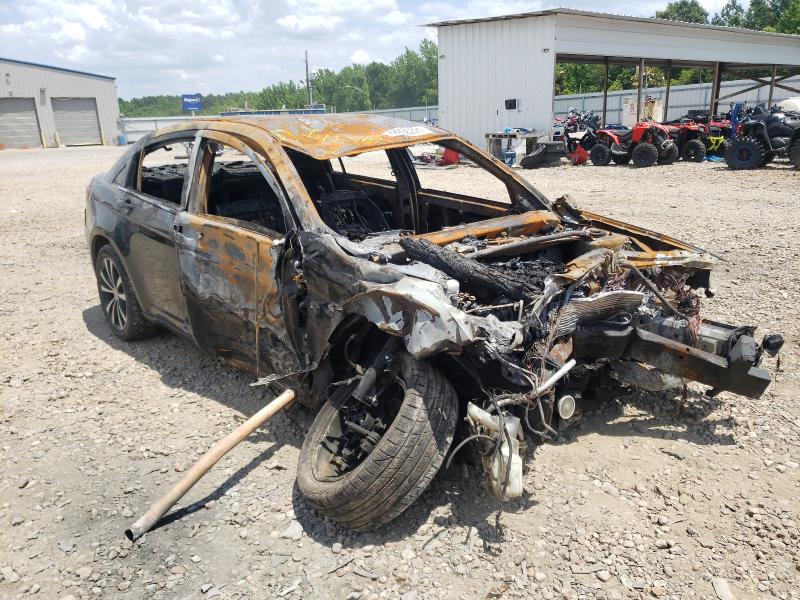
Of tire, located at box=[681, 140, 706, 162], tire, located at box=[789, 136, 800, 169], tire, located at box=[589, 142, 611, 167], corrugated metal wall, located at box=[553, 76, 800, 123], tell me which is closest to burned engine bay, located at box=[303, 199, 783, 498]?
tire, located at box=[789, 136, 800, 169]

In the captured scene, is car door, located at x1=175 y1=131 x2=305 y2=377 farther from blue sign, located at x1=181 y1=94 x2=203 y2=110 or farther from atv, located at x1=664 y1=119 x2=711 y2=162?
blue sign, located at x1=181 y1=94 x2=203 y2=110

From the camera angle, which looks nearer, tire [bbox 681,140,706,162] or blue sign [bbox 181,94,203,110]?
tire [bbox 681,140,706,162]

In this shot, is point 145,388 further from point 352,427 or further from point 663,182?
point 663,182

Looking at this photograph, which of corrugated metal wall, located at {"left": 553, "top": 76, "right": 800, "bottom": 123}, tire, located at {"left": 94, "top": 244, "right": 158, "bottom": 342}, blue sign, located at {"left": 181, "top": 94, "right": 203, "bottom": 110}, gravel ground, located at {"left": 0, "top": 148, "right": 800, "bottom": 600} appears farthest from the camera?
blue sign, located at {"left": 181, "top": 94, "right": 203, "bottom": 110}

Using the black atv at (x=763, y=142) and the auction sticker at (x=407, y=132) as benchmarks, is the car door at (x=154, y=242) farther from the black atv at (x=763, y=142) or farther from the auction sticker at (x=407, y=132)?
the black atv at (x=763, y=142)

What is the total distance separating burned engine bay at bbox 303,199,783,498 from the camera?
2.71 m

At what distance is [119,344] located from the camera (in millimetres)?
5098

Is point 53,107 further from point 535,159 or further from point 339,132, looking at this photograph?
point 339,132

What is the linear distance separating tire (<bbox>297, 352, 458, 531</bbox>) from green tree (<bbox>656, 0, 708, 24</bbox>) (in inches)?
2968

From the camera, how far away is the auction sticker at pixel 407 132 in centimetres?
411

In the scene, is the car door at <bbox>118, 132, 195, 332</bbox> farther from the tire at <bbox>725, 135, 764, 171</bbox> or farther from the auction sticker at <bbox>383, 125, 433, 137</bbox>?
the tire at <bbox>725, 135, 764, 171</bbox>

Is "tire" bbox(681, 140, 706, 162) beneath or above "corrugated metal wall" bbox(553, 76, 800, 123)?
beneath

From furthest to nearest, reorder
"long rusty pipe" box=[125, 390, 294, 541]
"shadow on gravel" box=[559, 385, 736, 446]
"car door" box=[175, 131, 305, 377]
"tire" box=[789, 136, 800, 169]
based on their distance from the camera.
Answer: "tire" box=[789, 136, 800, 169], "shadow on gravel" box=[559, 385, 736, 446], "car door" box=[175, 131, 305, 377], "long rusty pipe" box=[125, 390, 294, 541]

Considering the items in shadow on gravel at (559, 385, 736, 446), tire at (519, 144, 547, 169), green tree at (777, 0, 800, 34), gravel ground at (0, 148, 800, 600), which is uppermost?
green tree at (777, 0, 800, 34)
